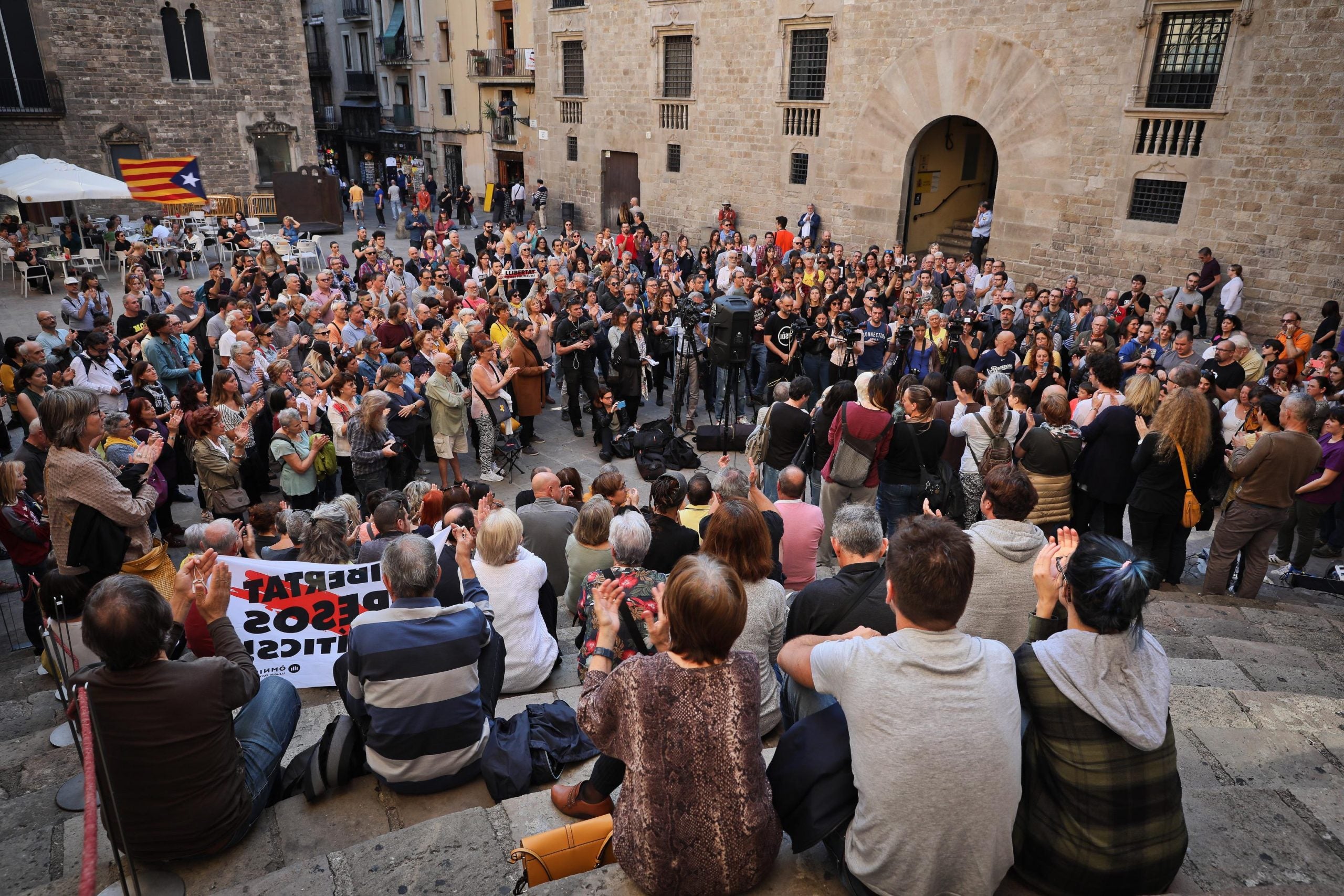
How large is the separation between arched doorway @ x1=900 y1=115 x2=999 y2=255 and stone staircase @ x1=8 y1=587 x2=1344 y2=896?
51.0 ft

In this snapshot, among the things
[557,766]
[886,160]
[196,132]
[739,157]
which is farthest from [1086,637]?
[196,132]

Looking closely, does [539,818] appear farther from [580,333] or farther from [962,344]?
[962,344]

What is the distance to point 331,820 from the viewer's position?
342cm

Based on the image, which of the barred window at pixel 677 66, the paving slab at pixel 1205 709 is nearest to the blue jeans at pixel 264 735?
the paving slab at pixel 1205 709

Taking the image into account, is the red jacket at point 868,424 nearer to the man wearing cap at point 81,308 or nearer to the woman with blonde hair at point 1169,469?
the woman with blonde hair at point 1169,469

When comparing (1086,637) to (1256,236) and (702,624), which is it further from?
(1256,236)

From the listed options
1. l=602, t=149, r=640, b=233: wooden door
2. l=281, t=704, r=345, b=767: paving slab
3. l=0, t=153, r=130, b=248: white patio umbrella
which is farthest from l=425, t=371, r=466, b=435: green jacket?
l=602, t=149, r=640, b=233: wooden door

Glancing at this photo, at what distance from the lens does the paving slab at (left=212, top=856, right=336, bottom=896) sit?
2.79 m

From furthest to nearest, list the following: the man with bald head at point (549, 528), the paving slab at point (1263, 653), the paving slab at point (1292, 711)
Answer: the man with bald head at point (549, 528) < the paving slab at point (1263, 653) < the paving slab at point (1292, 711)

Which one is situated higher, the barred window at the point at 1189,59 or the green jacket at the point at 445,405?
the barred window at the point at 1189,59

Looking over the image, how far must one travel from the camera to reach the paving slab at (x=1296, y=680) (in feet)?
14.9

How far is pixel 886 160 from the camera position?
18.4 metres

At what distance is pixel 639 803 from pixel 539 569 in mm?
2116

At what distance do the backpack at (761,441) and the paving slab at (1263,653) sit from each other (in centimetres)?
343
